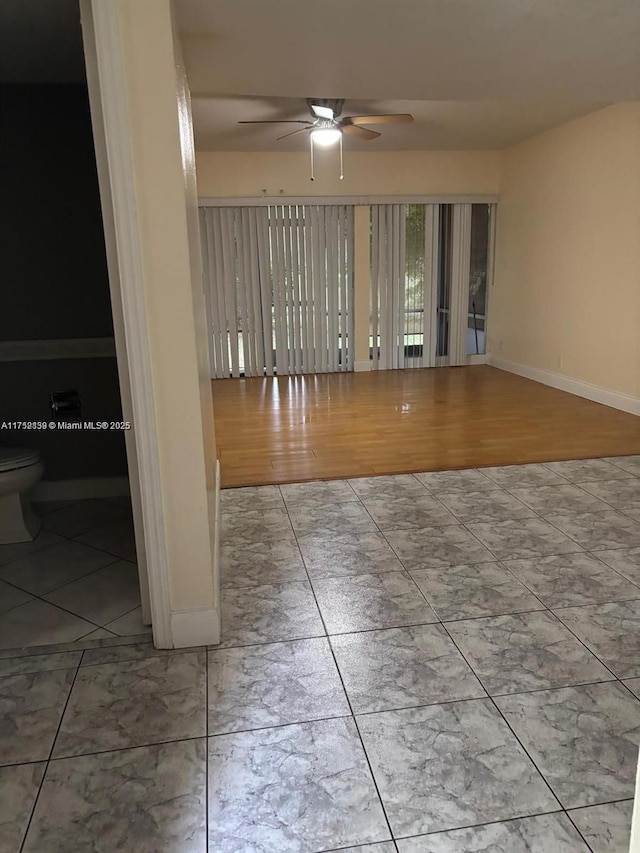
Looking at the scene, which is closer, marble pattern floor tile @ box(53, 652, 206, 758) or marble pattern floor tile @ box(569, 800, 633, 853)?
marble pattern floor tile @ box(569, 800, 633, 853)

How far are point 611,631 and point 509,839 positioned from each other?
104cm

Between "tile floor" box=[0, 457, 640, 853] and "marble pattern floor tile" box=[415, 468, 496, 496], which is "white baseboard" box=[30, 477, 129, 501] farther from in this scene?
"marble pattern floor tile" box=[415, 468, 496, 496]

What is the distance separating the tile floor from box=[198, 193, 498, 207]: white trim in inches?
194

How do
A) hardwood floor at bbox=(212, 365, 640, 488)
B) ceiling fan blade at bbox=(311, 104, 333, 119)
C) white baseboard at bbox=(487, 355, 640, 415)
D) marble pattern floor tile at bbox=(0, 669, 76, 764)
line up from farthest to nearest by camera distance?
white baseboard at bbox=(487, 355, 640, 415)
ceiling fan blade at bbox=(311, 104, 333, 119)
hardwood floor at bbox=(212, 365, 640, 488)
marble pattern floor tile at bbox=(0, 669, 76, 764)

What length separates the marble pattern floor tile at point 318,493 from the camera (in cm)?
358

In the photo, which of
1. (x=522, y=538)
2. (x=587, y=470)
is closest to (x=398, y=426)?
(x=587, y=470)

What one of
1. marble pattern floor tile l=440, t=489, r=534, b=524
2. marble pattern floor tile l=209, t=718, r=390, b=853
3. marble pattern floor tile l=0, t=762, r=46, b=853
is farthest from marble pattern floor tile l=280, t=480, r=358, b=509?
marble pattern floor tile l=0, t=762, r=46, b=853

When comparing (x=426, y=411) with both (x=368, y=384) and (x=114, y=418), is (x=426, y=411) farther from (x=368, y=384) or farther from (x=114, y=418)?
(x=114, y=418)

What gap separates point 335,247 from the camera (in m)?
7.38

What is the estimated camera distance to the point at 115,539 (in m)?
3.08

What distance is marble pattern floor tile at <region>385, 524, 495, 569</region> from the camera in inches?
112

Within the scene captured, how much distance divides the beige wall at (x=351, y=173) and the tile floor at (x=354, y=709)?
5116 millimetres

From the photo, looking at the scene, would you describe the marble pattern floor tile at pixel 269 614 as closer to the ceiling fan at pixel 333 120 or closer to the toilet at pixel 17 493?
the toilet at pixel 17 493

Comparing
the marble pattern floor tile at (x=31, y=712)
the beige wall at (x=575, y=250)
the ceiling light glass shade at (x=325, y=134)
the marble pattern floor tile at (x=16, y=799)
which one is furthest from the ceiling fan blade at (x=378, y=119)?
the marble pattern floor tile at (x=16, y=799)
